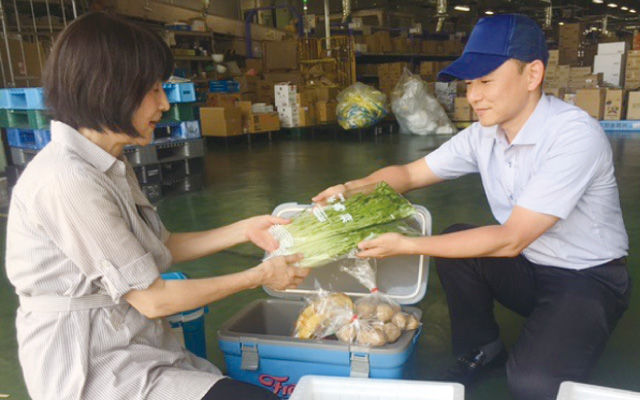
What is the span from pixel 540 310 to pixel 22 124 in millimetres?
4832

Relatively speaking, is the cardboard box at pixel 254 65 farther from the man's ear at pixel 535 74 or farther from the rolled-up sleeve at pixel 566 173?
the rolled-up sleeve at pixel 566 173

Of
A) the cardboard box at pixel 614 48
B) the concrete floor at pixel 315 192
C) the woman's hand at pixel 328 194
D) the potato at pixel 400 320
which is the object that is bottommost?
the concrete floor at pixel 315 192

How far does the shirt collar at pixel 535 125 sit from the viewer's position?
167cm

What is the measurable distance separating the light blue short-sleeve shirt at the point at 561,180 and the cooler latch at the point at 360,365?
649 millimetres

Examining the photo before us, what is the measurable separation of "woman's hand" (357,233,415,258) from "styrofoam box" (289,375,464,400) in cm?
53

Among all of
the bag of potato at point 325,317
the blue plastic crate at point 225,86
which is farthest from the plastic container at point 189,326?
the blue plastic crate at point 225,86

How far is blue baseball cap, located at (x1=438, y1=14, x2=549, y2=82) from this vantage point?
5.16 feet

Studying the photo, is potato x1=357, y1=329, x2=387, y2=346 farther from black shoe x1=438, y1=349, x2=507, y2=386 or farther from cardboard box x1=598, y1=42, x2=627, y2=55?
cardboard box x1=598, y1=42, x2=627, y2=55

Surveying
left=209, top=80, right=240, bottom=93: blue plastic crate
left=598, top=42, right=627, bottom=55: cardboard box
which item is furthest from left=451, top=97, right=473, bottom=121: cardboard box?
left=209, top=80, right=240, bottom=93: blue plastic crate


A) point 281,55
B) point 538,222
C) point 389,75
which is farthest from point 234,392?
point 389,75

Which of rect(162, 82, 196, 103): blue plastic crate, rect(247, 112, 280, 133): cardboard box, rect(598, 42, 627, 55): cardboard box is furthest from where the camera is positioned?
Result: rect(598, 42, 627, 55): cardboard box

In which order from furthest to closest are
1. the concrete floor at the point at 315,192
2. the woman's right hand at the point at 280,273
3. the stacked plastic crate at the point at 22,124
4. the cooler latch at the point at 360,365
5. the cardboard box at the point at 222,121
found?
the cardboard box at the point at 222,121 < the stacked plastic crate at the point at 22,124 < the concrete floor at the point at 315,192 < the cooler latch at the point at 360,365 < the woman's right hand at the point at 280,273

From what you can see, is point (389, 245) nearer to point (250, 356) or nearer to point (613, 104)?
point (250, 356)

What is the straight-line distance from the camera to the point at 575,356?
1.54 m
